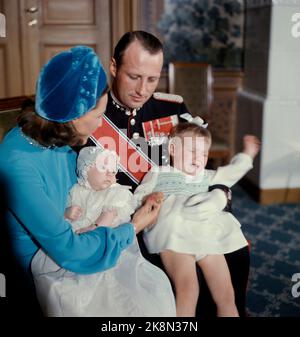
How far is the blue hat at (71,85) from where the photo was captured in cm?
82

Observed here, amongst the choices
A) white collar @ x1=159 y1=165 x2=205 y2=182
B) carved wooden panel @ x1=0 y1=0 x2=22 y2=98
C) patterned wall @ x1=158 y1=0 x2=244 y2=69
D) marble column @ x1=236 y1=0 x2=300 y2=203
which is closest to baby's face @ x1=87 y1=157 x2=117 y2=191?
white collar @ x1=159 y1=165 x2=205 y2=182

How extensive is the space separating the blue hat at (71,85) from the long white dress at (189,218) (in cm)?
28

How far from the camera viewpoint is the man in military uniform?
38.1 inches

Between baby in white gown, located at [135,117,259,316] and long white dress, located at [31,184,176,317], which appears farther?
baby in white gown, located at [135,117,259,316]

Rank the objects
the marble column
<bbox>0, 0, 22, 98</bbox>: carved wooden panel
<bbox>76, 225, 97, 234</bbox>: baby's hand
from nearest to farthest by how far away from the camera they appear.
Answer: <bbox>76, 225, 97, 234</bbox>: baby's hand < <bbox>0, 0, 22, 98</bbox>: carved wooden panel < the marble column

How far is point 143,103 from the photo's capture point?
1161 millimetres

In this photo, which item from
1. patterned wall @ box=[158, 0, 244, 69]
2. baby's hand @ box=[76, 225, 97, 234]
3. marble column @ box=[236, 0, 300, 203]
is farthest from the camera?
patterned wall @ box=[158, 0, 244, 69]

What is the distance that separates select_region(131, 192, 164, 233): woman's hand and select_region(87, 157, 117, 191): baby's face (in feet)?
0.28

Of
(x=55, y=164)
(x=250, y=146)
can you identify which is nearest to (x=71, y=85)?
(x=55, y=164)

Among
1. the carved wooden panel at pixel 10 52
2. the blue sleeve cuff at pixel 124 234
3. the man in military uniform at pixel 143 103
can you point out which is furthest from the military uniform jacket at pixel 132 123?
the carved wooden panel at pixel 10 52

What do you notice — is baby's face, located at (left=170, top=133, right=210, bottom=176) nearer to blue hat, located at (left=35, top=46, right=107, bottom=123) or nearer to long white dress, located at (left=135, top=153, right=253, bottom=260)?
long white dress, located at (left=135, top=153, right=253, bottom=260)

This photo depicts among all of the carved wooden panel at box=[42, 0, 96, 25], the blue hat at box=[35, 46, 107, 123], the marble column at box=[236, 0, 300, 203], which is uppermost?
the carved wooden panel at box=[42, 0, 96, 25]
